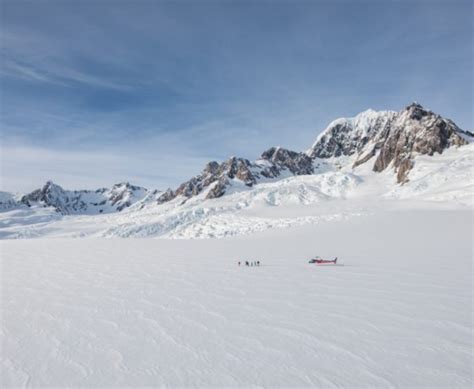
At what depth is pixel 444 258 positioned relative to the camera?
15.1 metres

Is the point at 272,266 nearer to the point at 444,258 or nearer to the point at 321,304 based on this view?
the point at 321,304

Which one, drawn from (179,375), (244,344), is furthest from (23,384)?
(244,344)

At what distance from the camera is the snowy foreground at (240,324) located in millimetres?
5215

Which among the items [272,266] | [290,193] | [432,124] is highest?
[432,124]

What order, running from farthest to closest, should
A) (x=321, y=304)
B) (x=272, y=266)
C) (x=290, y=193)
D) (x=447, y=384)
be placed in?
1. (x=290, y=193)
2. (x=272, y=266)
3. (x=321, y=304)
4. (x=447, y=384)

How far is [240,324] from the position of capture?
24.1 feet

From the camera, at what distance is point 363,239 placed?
944 inches

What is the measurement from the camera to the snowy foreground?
521cm

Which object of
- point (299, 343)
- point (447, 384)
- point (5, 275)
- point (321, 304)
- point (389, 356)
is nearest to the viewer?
point (447, 384)

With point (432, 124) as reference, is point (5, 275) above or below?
below

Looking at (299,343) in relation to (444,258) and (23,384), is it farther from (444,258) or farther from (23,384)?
(444,258)

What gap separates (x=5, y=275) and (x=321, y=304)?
13.7 metres

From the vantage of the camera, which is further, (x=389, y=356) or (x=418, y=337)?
(x=418, y=337)

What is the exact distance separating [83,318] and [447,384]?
8142 millimetres
